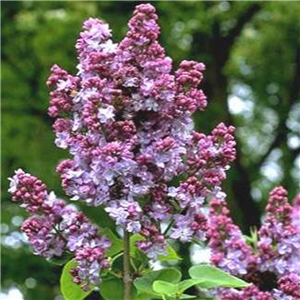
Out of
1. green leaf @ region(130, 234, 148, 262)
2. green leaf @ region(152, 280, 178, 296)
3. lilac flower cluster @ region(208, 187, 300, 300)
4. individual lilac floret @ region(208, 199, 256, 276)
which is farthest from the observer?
individual lilac floret @ region(208, 199, 256, 276)

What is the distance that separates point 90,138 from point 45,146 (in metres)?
9.04

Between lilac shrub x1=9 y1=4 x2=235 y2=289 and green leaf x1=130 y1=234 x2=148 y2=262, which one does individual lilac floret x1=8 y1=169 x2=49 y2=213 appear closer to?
lilac shrub x1=9 y1=4 x2=235 y2=289

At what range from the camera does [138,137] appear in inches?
82.3

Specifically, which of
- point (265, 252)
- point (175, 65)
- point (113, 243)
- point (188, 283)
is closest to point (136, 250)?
point (113, 243)

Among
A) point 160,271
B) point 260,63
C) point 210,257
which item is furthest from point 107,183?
point 260,63

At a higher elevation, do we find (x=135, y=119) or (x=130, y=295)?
(x=135, y=119)

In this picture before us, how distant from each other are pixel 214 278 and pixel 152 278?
0.14 metres

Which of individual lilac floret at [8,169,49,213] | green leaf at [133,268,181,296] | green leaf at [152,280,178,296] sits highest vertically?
individual lilac floret at [8,169,49,213]

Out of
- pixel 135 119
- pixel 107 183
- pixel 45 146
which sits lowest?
pixel 107 183

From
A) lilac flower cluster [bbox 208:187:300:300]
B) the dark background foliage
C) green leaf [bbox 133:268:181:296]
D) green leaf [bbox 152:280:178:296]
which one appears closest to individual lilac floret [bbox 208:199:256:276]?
lilac flower cluster [bbox 208:187:300:300]

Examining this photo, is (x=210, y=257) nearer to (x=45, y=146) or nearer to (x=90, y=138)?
(x=90, y=138)

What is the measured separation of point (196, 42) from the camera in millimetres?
11250

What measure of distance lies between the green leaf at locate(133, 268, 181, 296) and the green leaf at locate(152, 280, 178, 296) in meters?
0.05

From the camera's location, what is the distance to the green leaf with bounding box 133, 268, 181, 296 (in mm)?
2109
